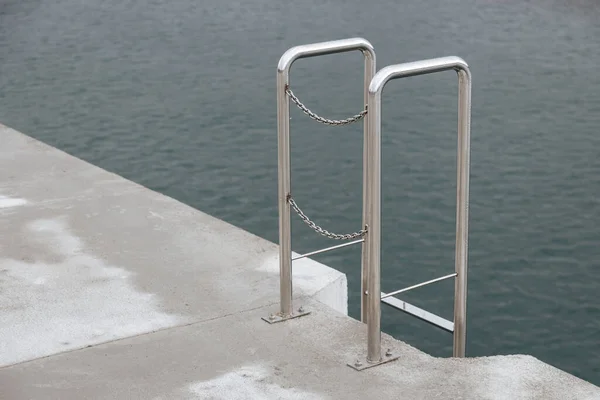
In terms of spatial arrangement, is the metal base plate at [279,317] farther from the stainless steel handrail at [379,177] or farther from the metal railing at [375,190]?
the stainless steel handrail at [379,177]

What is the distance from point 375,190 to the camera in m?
5.11

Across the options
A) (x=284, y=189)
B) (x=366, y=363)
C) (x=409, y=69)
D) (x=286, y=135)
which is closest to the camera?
(x=409, y=69)

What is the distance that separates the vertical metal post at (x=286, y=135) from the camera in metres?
5.58

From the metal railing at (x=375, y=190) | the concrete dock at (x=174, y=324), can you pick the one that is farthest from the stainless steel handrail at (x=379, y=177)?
the concrete dock at (x=174, y=324)

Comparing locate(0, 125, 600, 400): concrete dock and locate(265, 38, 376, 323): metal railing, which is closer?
locate(0, 125, 600, 400): concrete dock

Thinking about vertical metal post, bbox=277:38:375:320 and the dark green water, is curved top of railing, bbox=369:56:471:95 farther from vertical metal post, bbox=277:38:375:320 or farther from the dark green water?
the dark green water

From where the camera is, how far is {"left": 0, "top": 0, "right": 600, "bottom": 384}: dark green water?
8461 mm

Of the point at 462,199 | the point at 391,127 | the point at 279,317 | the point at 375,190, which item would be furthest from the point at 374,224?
the point at 391,127

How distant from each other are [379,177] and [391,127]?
24.0 ft

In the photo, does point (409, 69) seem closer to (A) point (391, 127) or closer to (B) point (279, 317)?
(B) point (279, 317)

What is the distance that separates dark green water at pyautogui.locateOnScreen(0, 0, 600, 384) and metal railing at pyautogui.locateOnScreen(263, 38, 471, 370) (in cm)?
192

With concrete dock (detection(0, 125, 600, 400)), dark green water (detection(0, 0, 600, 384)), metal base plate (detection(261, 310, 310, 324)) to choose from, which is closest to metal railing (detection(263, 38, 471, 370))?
metal base plate (detection(261, 310, 310, 324))

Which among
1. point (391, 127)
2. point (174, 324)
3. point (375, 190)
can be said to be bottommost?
point (391, 127)

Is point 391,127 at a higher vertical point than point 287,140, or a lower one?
lower
